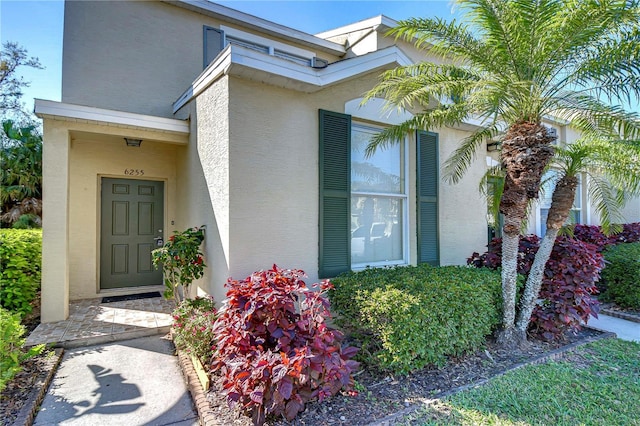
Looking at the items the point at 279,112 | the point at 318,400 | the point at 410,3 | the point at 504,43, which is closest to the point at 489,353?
the point at 318,400

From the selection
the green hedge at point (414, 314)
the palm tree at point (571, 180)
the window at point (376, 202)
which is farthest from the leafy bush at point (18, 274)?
the palm tree at point (571, 180)

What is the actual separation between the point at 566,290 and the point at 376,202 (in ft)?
10.3

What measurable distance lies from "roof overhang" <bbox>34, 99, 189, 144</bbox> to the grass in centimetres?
576

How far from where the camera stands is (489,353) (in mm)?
4414

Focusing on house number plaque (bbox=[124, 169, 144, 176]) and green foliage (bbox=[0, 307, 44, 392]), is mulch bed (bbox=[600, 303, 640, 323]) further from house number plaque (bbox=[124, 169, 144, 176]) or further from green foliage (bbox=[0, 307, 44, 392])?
house number plaque (bbox=[124, 169, 144, 176])

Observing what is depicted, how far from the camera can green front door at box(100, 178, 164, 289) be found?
700 centimetres

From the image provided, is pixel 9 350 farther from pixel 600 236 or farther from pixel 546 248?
pixel 600 236

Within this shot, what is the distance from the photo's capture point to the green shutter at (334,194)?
16.3 ft

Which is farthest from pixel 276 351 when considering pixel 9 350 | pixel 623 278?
pixel 623 278

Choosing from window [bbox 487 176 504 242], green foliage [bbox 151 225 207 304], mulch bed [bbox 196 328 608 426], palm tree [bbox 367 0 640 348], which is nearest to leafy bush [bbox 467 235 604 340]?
mulch bed [bbox 196 328 608 426]

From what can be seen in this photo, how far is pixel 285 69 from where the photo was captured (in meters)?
4.46

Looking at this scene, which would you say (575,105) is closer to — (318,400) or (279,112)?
(279,112)

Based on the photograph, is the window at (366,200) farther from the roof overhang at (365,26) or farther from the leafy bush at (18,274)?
the leafy bush at (18,274)

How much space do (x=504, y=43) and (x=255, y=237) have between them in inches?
164
